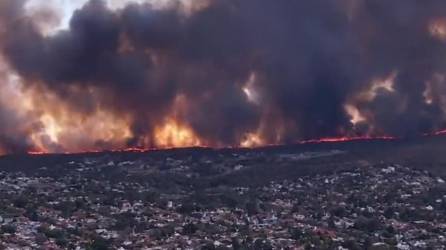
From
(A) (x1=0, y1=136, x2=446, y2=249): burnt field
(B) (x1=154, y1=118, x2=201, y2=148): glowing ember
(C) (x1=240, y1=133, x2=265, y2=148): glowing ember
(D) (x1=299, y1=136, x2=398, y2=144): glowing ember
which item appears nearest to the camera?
(A) (x1=0, y1=136, x2=446, y2=249): burnt field

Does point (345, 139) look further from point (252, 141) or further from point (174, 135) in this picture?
point (174, 135)

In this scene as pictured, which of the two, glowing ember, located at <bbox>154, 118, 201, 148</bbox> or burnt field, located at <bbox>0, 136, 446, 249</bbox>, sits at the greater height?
glowing ember, located at <bbox>154, 118, 201, 148</bbox>

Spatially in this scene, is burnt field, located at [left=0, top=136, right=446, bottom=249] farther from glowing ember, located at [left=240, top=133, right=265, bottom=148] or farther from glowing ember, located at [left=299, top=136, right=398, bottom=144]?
glowing ember, located at [left=240, top=133, right=265, bottom=148]

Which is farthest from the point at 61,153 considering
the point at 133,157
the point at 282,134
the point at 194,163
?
the point at 282,134

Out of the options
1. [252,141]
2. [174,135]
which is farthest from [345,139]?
[174,135]

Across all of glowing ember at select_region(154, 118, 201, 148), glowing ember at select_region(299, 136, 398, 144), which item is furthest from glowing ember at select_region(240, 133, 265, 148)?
glowing ember at select_region(154, 118, 201, 148)

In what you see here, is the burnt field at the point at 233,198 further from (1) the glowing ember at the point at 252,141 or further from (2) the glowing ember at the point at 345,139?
(1) the glowing ember at the point at 252,141

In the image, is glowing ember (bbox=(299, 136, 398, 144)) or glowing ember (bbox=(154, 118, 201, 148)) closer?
glowing ember (bbox=(154, 118, 201, 148))

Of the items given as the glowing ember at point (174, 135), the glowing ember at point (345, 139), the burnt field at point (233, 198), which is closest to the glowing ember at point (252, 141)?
the burnt field at point (233, 198)

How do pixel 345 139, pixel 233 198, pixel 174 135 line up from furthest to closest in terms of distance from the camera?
pixel 174 135 → pixel 345 139 → pixel 233 198
